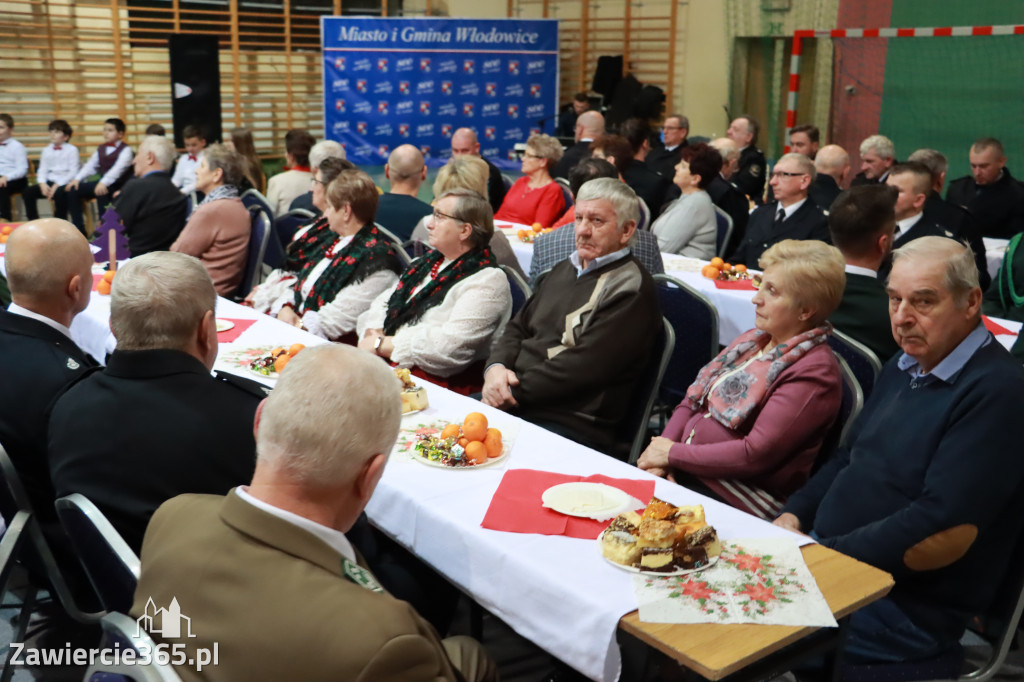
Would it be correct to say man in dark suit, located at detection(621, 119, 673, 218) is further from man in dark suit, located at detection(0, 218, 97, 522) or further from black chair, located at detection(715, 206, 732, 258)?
man in dark suit, located at detection(0, 218, 97, 522)

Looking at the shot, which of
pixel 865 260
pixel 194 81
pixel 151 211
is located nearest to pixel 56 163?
pixel 194 81

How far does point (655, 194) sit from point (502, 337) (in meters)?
3.89

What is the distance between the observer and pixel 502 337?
347cm

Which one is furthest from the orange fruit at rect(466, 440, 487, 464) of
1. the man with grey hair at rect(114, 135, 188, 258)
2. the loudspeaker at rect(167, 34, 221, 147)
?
the loudspeaker at rect(167, 34, 221, 147)

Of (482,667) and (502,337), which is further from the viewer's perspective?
(502,337)

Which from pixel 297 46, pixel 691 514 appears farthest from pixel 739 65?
pixel 691 514

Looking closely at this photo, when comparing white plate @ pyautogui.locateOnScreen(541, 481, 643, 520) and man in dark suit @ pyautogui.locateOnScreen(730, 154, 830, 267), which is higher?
man in dark suit @ pyautogui.locateOnScreen(730, 154, 830, 267)

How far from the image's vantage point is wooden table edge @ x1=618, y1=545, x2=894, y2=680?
150 cm

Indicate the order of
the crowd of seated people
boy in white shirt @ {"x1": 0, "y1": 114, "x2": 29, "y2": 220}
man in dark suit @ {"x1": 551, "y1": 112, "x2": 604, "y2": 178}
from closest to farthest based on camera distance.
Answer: the crowd of seated people < man in dark suit @ {"x1": 551, "y1": 112, "x2": 604, "y2": 178} < boy in white shirt @ {"x1": 0, "y1": 114, "x2": 29, "y2": 220}

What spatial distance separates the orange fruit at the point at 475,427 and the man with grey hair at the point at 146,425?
0.54 m

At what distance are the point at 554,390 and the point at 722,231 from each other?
10.0 ft

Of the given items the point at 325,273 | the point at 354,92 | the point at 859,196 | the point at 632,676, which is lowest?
the point at 632,676

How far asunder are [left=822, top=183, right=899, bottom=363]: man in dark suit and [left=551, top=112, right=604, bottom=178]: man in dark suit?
15.5 ft

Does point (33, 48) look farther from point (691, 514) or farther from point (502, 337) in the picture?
point (691, 514)
